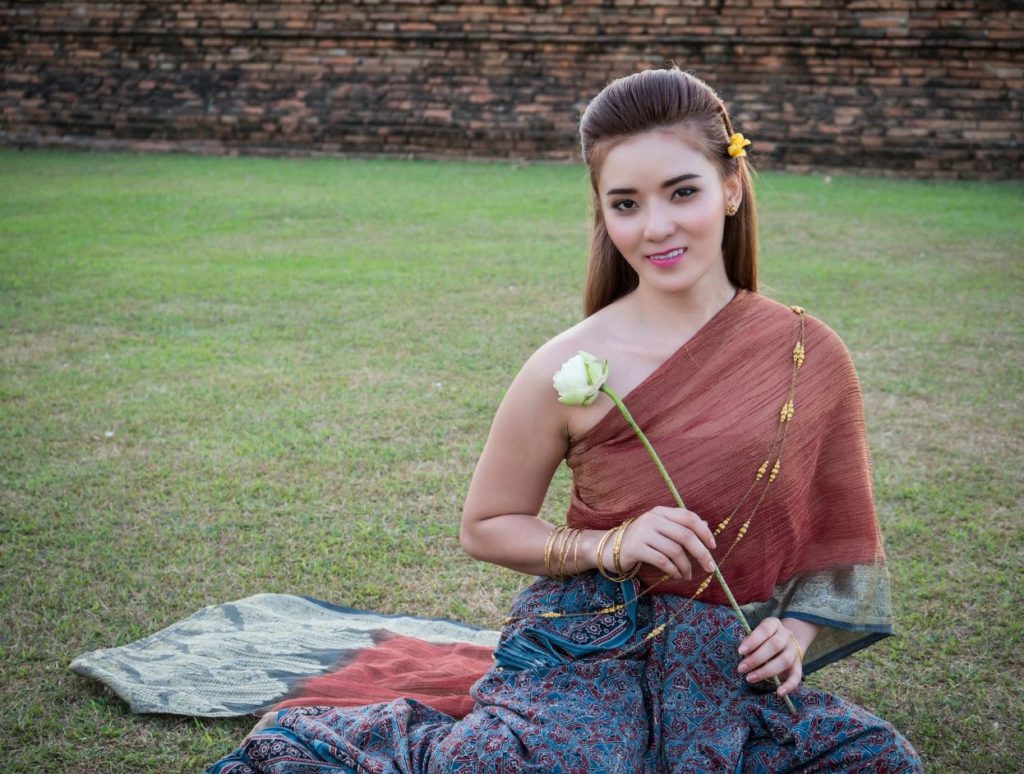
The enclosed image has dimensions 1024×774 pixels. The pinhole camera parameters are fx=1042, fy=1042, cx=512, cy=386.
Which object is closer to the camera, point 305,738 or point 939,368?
point 305,738

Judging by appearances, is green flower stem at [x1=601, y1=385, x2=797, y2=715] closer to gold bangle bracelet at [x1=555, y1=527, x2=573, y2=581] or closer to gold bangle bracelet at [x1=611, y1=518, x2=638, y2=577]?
gold bangle bracelet at [x1=611, y1=518, x2=638, y2=577]

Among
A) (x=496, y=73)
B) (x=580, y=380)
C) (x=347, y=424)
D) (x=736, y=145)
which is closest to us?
(x=580, y=380)

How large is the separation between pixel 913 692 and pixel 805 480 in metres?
0.99

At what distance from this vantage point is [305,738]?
197 centimetres

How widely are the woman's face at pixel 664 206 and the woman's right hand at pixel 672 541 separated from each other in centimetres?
47

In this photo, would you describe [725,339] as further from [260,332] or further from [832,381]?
[260,332]

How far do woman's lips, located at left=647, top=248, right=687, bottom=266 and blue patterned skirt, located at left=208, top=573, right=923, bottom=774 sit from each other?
64cm

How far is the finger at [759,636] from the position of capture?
6.35 ft

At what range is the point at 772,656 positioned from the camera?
1.95 meters

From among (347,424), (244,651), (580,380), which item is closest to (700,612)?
(580,380)

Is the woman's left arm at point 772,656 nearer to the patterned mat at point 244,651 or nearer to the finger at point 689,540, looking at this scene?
the finger at point 689,540

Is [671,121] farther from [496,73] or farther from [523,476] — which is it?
[496,73]

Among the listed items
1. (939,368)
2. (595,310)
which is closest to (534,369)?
(595,310)

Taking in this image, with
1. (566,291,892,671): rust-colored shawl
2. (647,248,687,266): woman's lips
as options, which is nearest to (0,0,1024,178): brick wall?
(566,291,892,671): rust-colored shawl
